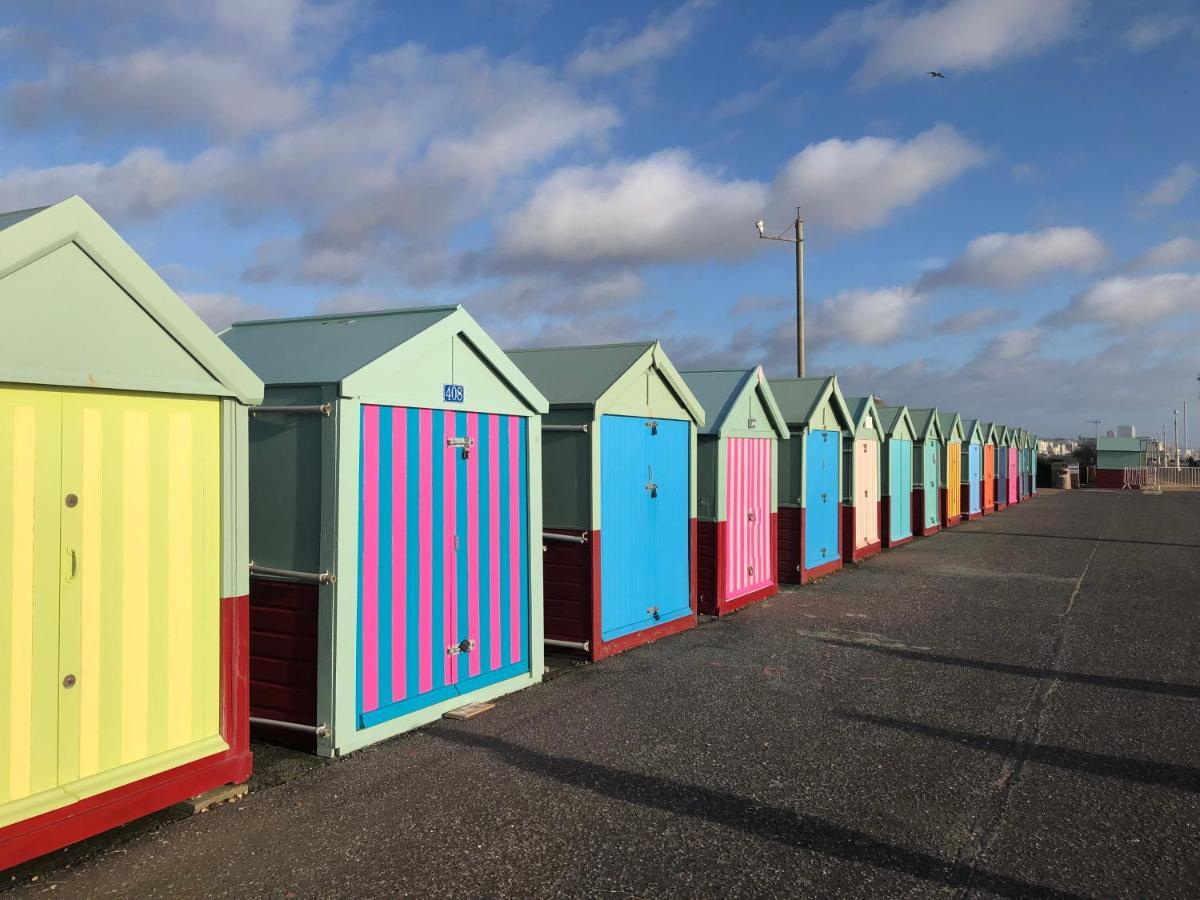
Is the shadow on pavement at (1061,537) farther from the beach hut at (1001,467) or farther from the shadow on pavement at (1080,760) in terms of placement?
the shadow on pavement at (1080,760)

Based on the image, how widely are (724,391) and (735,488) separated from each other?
1288 millimetres

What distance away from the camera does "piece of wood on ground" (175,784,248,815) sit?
197 inches

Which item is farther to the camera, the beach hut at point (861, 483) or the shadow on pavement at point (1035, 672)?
the beach hut at point (861, 483)

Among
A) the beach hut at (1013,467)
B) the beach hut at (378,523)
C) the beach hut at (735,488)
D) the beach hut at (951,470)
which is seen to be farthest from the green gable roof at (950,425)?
the beach hut at (378,523)

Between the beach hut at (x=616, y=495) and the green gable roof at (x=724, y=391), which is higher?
the green gable roof at (x=724, y=391)

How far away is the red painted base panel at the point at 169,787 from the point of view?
415 cm

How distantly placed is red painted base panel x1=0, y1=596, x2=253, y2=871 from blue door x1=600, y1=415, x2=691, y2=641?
4.14 metres

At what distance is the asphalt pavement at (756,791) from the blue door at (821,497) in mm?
4759

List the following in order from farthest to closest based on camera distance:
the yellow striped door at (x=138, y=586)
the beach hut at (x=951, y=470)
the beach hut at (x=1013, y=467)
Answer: the beach hut at (x=1013, y=467) < the beach hut at (x=951, y=470) < the yellow striped door at (x=138, y=586)

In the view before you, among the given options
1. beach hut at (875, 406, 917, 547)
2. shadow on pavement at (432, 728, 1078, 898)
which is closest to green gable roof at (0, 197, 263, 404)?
shadow on pavement at (432, 728, 1078, 898)

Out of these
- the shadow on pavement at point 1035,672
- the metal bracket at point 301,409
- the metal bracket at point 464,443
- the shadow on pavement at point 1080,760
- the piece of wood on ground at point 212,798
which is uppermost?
the metal bracket at point 301,409

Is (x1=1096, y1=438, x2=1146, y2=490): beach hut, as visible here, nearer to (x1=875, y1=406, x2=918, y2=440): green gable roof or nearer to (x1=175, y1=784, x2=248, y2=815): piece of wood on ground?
(x1=875, y1=406, x2=918, y2=440): green gable roof

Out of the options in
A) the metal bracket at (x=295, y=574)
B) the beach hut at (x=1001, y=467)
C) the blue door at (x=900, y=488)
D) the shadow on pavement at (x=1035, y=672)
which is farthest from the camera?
the beach hut at (x=1001, y=467)

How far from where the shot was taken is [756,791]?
535 centimetres
